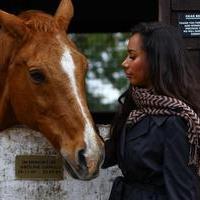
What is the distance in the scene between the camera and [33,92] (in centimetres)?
296

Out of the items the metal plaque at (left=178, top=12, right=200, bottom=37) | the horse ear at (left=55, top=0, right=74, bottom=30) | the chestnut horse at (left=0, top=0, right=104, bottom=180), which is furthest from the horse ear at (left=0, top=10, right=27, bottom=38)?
the metal plaque at (left=178, top=12, right=200, bottom=37)

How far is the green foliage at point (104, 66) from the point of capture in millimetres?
21547

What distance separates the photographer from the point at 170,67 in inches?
107

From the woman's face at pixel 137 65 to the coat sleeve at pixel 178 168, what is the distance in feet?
1.08

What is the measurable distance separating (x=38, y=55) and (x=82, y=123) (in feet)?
1.36

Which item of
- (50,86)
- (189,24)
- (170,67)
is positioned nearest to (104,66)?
(189,24)

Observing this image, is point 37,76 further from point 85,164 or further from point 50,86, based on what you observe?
point 85,164

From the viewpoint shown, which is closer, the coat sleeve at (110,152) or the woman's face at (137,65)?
the woman's face at (137,65)

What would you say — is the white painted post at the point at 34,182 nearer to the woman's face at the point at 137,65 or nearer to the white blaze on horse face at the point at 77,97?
the white blaze on horse face at the point at 77,97

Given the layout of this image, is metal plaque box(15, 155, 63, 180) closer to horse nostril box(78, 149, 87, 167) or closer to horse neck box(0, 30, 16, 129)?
horse neck box(0, 30, 16, 129)

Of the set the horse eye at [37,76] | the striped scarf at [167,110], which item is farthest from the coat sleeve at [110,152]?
the horse eye at [37,76]

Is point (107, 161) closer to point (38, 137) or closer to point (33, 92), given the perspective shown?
point (33, 92)

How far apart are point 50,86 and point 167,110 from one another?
1.89ft

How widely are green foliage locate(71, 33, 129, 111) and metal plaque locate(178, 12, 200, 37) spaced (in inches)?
685
